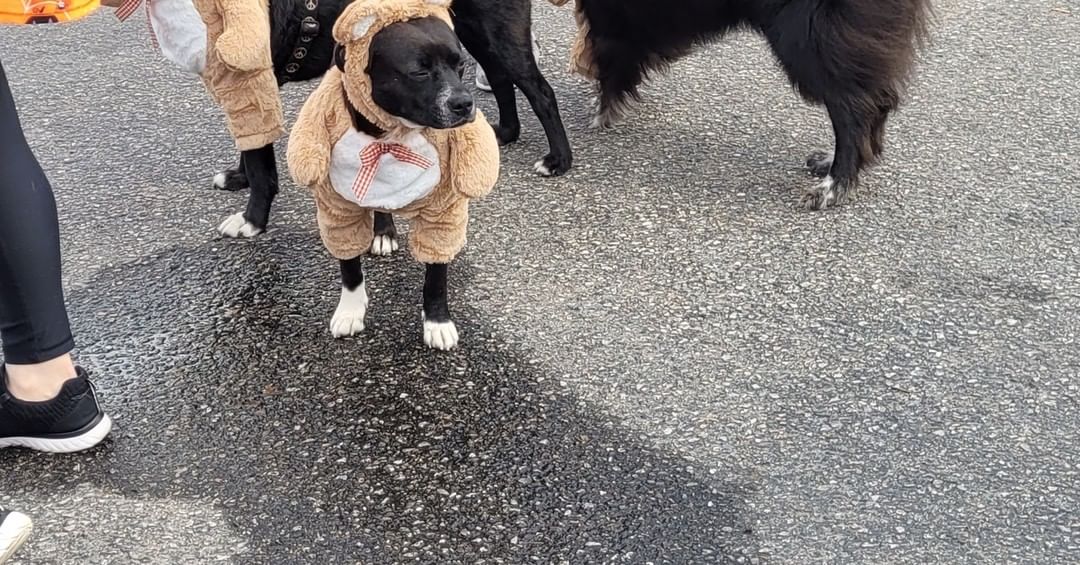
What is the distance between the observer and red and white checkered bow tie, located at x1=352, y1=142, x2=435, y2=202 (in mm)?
2625

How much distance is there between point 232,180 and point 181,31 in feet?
2.81

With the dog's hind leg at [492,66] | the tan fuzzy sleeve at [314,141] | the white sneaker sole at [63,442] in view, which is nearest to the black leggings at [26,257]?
the white sneaker sole at [63,442]

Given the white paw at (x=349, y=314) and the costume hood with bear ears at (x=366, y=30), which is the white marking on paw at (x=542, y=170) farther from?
the costume hood with bear ears at (x=366, y=30)

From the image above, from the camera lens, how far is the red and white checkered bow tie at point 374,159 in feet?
8.61

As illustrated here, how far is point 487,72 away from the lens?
13.0 ft

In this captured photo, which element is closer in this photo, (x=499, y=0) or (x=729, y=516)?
(x=729, y=516)

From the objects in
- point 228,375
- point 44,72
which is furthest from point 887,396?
point 44,72

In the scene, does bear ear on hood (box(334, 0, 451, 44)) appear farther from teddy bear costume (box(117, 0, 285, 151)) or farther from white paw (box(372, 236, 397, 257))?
white paw (box(372, 236, 397, 257))

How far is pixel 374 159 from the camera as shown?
2.63 metres

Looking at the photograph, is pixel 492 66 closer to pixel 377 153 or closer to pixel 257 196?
pixel 257 196

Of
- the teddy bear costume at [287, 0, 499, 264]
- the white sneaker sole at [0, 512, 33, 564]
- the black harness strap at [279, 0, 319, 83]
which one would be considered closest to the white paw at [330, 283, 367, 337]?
the teddy bear costume at [287, 0, 499, 264]

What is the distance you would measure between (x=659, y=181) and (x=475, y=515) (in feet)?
6.22

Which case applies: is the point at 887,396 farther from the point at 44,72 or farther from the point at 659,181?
the point at 44,72

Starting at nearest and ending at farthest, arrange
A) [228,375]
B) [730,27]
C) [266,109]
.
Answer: [228,375] → [266,109] → [730,27]
